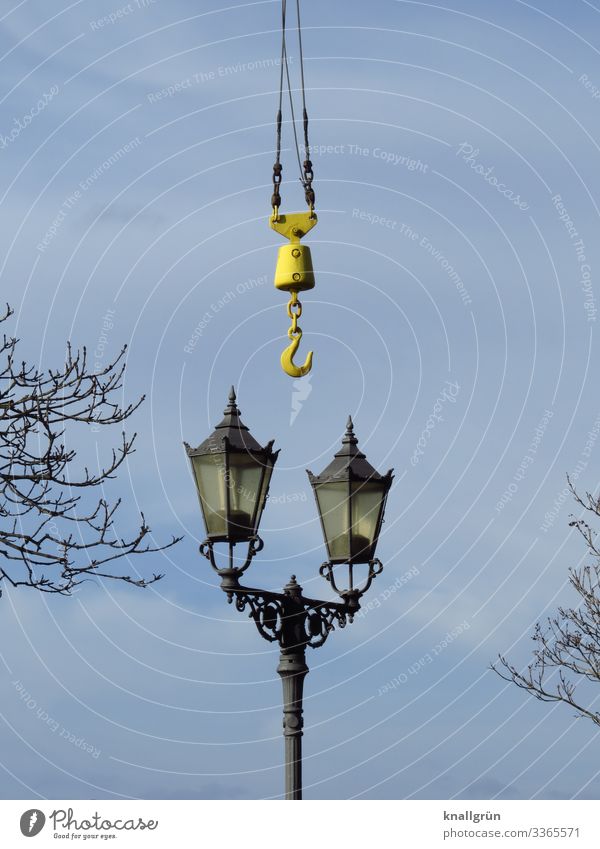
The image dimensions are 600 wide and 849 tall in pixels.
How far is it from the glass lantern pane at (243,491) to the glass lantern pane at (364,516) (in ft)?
2.89

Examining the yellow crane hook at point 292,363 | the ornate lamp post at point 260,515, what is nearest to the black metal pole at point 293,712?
the ornate lamp post at point 260,515

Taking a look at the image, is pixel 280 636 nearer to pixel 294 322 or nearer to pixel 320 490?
pixel 320 490

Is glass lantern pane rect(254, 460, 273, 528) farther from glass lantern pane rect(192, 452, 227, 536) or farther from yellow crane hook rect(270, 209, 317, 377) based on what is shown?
yellow crane hook rect(270, 209, 317, 377)

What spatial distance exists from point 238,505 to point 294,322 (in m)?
1.30

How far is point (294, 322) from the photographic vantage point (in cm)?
941

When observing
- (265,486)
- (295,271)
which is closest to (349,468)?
(265,486)

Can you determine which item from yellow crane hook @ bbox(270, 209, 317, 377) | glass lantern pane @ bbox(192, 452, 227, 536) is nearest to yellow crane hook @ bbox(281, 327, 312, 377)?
yellow crane hook @ bbox(270, 209, 317, 377)

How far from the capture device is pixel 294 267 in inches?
371

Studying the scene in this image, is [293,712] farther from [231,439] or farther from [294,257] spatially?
[294,257]

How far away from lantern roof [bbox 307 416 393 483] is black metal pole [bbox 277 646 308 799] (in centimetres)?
125

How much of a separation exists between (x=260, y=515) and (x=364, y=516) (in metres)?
0.95

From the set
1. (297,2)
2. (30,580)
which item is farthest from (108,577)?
(297,2)

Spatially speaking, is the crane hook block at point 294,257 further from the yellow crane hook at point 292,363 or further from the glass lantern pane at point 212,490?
the glass lantern pane at point 212,490
